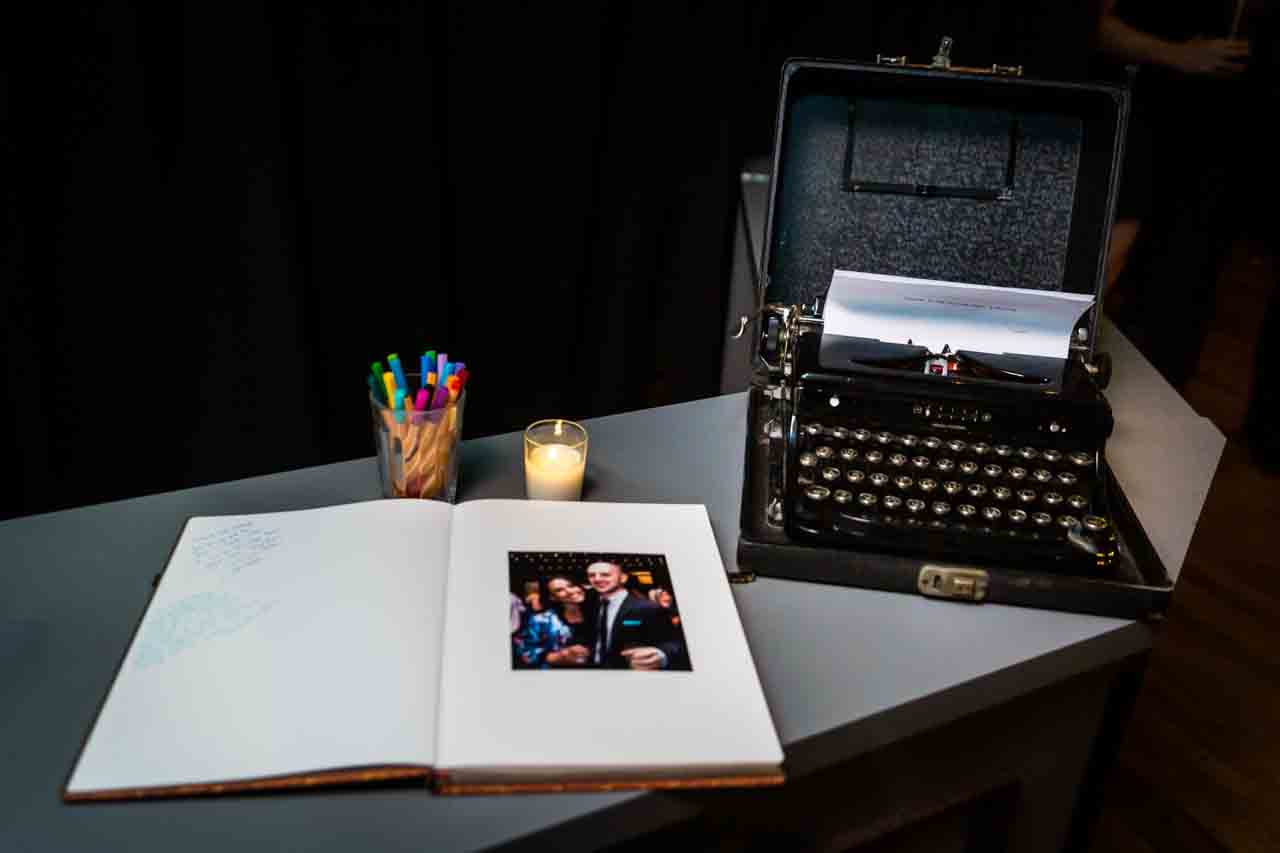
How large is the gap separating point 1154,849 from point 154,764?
1448 millimetres

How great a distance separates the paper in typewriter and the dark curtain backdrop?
0.90 metres

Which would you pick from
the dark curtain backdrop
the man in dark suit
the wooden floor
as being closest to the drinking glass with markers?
the man in dark suit

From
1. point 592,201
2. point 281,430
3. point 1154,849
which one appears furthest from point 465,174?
point 1154,849

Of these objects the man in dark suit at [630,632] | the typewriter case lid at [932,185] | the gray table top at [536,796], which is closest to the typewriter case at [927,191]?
the typewriter case lid at [932,185]

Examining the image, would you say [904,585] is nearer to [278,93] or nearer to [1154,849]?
[1154,849]

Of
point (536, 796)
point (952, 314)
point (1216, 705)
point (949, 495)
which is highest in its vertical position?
point (952, 314)

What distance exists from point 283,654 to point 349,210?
3.67 ft

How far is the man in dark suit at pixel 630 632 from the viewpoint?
2.65 ft

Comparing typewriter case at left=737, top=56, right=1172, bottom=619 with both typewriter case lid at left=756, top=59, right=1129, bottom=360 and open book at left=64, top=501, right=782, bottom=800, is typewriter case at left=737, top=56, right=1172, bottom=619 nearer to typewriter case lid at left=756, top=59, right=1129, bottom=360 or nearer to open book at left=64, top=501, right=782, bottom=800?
typewriter case lid at left=756, top=59, right=1129, bottom=360

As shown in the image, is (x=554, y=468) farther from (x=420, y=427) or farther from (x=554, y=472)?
(x=420, y=427)

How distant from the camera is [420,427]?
97 cm

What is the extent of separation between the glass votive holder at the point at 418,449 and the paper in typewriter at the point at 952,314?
0.43 metres

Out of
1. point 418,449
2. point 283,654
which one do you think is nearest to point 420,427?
point 418,449

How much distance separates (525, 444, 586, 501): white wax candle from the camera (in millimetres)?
1014
